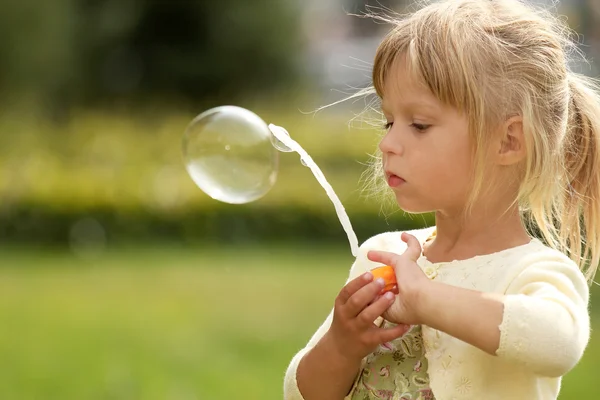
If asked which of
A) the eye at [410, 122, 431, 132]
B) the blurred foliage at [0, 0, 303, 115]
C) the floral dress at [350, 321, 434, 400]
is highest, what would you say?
the eye at [410, 122, 431, 132]

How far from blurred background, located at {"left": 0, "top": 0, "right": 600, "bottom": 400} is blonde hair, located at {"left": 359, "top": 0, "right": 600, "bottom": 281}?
21.5 inches

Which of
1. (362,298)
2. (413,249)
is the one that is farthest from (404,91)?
(362,298)

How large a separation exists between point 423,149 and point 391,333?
0.39m

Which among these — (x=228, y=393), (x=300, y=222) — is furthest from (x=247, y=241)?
(x=228, y=393)

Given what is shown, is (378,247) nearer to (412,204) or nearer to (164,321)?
(412,204)

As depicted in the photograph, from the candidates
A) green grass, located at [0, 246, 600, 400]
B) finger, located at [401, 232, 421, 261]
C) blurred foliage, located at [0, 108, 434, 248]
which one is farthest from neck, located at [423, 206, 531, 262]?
blurred foliage, located at [0, 108, 434, 248]

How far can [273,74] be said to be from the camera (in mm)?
18938

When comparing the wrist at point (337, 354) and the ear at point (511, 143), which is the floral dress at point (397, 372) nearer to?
the wrist at point (337, 354)

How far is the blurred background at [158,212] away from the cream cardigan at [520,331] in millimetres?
577

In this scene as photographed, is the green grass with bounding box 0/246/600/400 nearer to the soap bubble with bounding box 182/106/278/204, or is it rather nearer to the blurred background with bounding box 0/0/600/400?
the blurred background with bounding box 0/0/600/400

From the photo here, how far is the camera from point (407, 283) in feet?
6.74

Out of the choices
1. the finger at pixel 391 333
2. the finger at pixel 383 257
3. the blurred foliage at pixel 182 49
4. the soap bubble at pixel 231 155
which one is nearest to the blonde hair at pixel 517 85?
the finger at pixel 383 257

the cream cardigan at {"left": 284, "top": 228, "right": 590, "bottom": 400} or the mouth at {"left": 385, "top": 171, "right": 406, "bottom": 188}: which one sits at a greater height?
the mouth at {"left": 385, "top": 171, "right": 406, "bottom": 188}

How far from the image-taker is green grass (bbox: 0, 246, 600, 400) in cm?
527
